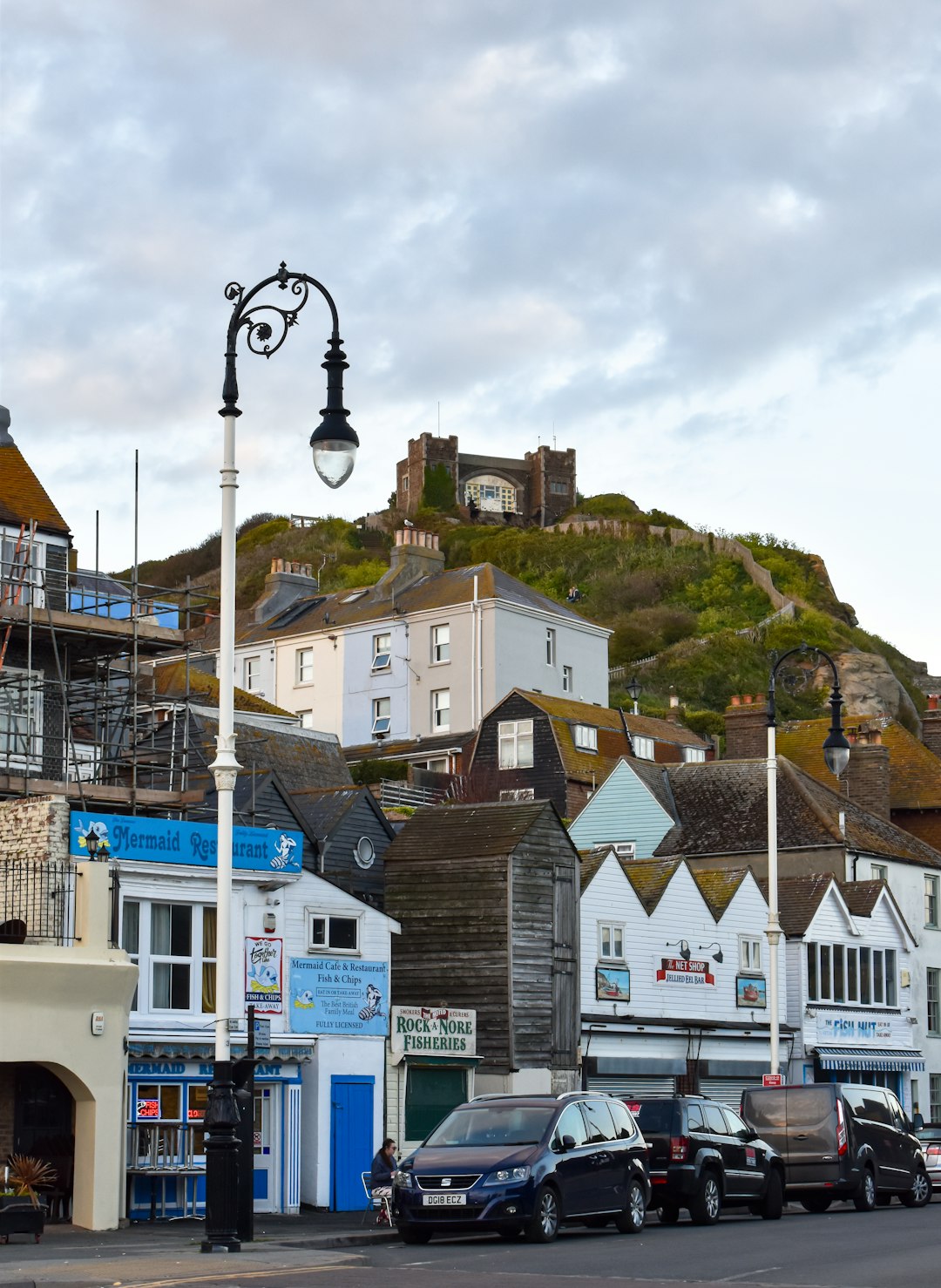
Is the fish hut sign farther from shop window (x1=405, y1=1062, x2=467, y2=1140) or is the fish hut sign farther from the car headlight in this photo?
the car headlight

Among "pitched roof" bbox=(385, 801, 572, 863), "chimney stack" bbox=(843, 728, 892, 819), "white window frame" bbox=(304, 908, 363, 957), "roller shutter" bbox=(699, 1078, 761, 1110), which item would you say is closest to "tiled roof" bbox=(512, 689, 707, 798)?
"chimney stack" bbox=(843, 728, 892, 819)

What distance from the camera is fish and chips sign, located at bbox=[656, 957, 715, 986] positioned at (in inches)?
1545

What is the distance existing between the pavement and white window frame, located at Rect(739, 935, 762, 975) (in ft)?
52.6

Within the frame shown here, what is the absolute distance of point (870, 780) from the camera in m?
52.5

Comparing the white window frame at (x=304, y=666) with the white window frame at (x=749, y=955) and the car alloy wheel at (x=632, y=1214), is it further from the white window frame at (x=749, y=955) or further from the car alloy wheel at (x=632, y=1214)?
the car alloy wheel at (x=632, y=1214)

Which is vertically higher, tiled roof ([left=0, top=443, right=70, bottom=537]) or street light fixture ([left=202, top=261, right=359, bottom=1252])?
Answer: tiled roof ([left=0, top=443, right=70, bottom=537])

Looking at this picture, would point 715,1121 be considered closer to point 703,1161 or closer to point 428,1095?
point 703,1161

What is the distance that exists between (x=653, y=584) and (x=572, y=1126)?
9580 cm

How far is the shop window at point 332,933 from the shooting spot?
3080 cm

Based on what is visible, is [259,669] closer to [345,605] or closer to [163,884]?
[345,605]

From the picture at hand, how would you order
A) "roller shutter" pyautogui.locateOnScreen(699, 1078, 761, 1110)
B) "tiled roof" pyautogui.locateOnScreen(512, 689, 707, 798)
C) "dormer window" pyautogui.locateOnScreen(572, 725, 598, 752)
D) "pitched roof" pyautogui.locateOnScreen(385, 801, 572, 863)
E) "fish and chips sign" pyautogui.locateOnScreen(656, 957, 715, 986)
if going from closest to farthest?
1. "pitched roof" pyautogui.locateOnScreen(385, 801, 572, 863)
2. "fish and chips sign" pyautogui.locateOnScreen(656, 957, 715, 986)
3. "roller shutter" pyautogui.locateOnScreen(699, 1078, 761, 1110)
4. "tiled roof" pyautogui.locateOnScreen(512, 689, 707, 798)
5. "dormer window" pyautogui.locateOnScreen(572, 725, 598, 752)

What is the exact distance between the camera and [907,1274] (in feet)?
54.9

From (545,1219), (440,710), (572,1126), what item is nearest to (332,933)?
(572,1126)

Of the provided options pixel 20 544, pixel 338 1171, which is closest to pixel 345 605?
pixel 20 544
